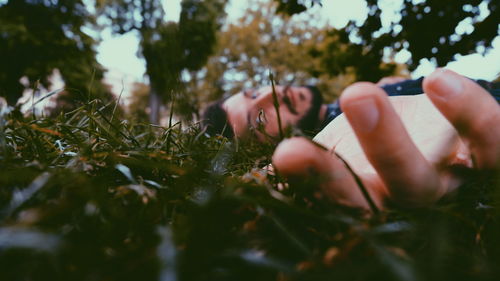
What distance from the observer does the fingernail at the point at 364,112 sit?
1.00 feet

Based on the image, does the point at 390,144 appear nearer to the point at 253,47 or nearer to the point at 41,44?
the point at 41,44

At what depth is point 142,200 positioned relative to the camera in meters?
0.31

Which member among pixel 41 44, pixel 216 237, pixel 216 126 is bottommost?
pixel 216 237

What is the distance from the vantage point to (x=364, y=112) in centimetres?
31

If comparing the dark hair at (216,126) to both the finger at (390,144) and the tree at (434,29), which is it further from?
the tree at (434,29)

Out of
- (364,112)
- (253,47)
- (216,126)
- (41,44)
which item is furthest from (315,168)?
(253,47)

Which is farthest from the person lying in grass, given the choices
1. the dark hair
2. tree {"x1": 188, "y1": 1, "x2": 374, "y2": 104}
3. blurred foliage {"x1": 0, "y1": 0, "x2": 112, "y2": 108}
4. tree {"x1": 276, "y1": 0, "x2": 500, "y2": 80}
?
tree {"x1": 188, "y1": 1, "x2": 374, "y2": 104}

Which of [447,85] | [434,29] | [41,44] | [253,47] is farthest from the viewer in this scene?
[253,47]

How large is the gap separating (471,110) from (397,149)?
12 centimetres

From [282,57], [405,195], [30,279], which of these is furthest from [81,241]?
[282,57]

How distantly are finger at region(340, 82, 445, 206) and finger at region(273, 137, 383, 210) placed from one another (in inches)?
1.8

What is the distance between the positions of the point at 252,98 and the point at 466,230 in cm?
188

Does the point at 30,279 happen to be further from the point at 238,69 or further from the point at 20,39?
the point at 238,69

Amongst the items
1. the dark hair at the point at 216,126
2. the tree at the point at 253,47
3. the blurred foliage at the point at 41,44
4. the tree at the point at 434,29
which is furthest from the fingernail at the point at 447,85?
the tree at the point at 253,47
